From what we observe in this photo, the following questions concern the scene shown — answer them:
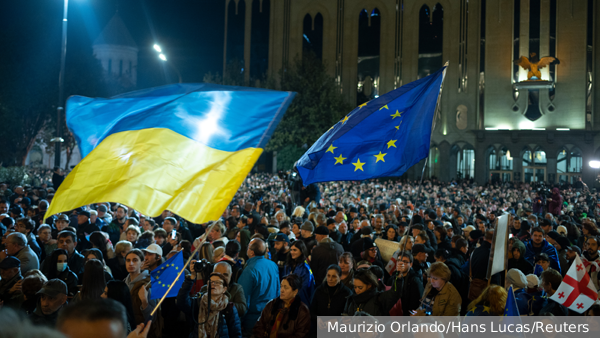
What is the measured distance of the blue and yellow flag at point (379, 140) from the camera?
706cm

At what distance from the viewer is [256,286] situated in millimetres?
6383

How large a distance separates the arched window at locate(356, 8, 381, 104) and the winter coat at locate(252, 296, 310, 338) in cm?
4269

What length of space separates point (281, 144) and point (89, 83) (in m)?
15.4

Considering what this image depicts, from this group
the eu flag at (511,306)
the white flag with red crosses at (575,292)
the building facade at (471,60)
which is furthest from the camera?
the building facade at (471,60)

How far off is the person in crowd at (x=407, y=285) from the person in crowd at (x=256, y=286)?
1552mm

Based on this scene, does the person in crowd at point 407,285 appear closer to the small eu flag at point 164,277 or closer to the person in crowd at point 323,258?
the person in crowd at point 323,258

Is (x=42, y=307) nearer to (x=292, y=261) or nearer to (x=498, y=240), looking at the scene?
(x=292, y=261)

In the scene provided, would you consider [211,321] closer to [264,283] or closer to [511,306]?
[264,283]

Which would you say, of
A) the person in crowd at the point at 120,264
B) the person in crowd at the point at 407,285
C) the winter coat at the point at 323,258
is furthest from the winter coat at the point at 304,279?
the person in crowd at the point at 120,264

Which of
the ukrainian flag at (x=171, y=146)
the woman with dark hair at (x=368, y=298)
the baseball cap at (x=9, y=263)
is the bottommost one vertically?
the woman with dark hair at (x=368, y=298)

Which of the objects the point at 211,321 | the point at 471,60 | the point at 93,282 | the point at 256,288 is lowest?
the point at 211,321

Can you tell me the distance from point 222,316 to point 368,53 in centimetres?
4451

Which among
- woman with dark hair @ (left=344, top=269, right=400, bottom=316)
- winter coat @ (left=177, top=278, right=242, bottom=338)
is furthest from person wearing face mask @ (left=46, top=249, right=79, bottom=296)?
woman with dark hair @ (left=344, top=269, right=400, bottom=316)

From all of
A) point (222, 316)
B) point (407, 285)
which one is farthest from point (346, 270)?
point (222, 316)
